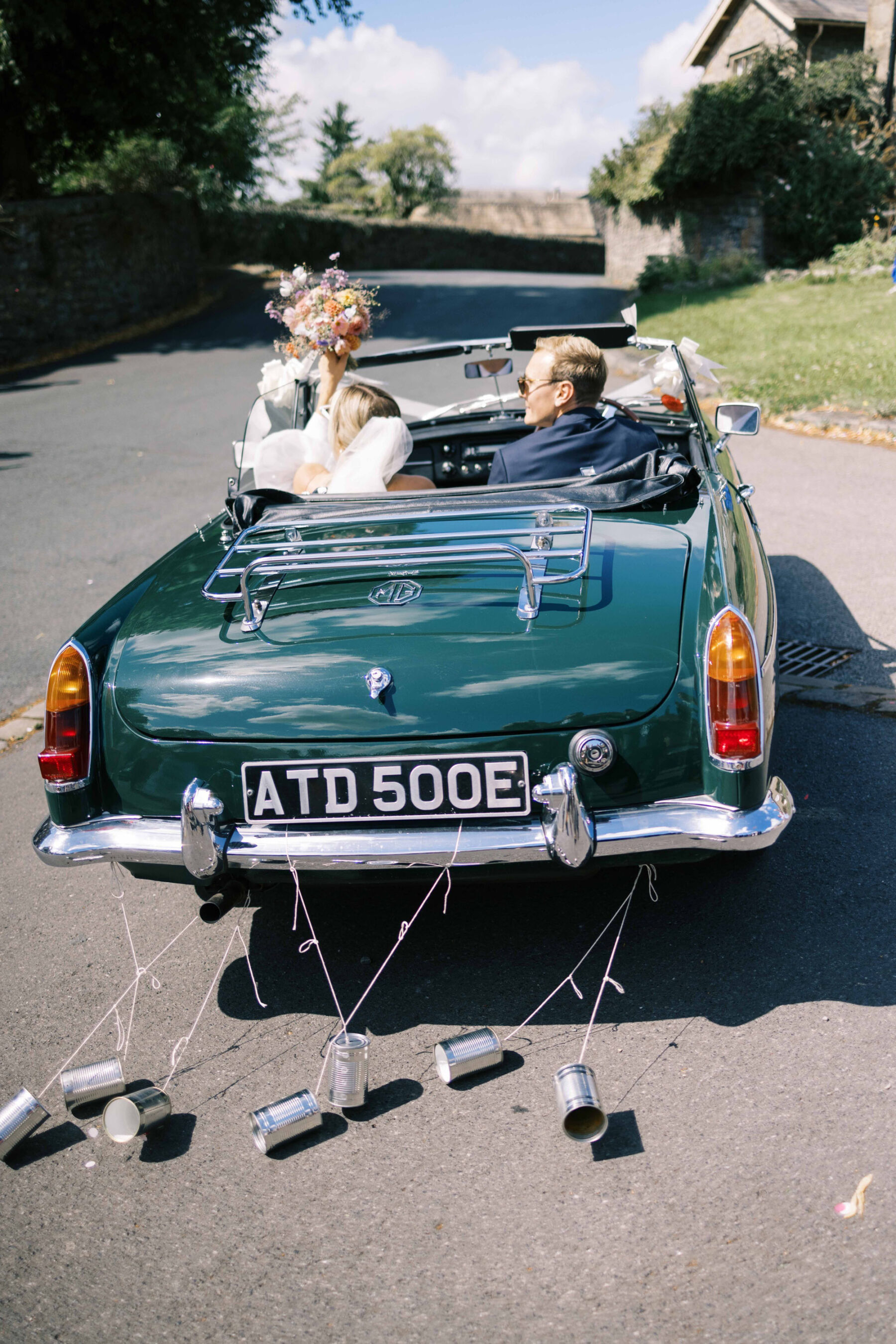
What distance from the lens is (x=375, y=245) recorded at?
34.0 metres

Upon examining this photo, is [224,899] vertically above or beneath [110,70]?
beneath

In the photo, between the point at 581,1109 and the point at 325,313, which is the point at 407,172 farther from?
the point at 581,1109

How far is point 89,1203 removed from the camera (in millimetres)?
2299

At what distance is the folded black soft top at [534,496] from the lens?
10.8ft

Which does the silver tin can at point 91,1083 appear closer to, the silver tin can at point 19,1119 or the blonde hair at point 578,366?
the silver tin can at point 19,1119

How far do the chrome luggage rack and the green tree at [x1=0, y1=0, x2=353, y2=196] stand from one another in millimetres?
16919

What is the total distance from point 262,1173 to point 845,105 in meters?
26.0

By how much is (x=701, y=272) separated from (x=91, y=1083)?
71.6ft

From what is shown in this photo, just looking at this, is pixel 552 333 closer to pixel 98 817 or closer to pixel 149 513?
pixel 98 817

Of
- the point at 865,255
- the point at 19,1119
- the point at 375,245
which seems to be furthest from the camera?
the point at 375,245

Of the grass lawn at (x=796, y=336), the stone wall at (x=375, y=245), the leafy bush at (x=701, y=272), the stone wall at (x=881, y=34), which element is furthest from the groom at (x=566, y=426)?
the stone wall at (x=375, y=245)

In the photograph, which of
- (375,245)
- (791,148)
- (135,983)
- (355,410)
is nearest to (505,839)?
(135,983)

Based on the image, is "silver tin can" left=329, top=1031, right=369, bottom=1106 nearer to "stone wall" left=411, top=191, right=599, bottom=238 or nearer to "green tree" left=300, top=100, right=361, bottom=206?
"stone wall" left=411, top=191, right=599, bottom=238

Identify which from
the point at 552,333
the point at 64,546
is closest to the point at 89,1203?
the point at 552,333
